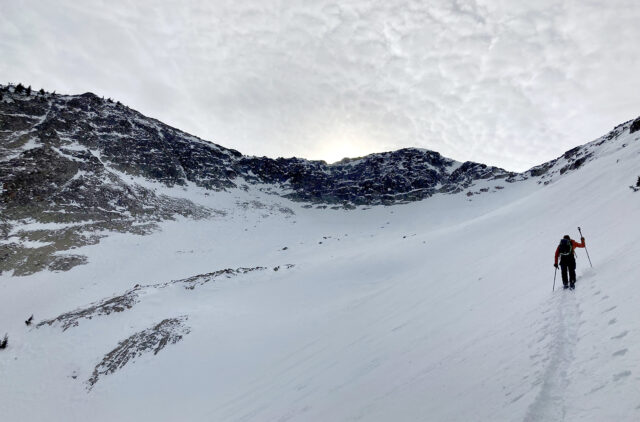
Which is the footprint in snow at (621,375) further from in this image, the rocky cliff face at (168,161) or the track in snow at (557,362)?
the rocky cliff face at (168,161)

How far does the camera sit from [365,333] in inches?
573

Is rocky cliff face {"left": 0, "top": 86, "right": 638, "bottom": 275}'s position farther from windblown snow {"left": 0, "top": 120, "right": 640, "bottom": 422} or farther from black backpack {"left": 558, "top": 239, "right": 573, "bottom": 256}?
black backpack {"left": 558, "top": 239, "right": 573, "bottom": 256}

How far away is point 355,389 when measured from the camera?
30.4ft

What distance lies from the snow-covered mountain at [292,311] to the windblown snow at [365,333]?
73mm

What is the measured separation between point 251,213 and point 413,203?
131 feet

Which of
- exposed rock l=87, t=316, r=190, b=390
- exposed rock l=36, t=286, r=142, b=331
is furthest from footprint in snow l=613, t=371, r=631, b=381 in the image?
exposed rock l=36, t=286, r=142, b=331

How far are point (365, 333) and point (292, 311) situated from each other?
30.1ft

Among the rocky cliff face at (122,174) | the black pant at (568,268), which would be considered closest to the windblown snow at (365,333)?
the black pant at (568,268)

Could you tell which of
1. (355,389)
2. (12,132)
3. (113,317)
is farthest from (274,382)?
(12,132)

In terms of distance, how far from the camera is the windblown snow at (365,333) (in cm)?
621

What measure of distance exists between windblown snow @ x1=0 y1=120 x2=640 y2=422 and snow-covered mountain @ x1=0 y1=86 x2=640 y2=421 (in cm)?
7

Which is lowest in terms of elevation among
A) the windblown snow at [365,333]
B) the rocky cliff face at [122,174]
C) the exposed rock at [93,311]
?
the windblown snow at [365,333]

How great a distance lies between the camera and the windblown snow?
245 inches

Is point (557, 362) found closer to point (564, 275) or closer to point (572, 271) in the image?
point (564, 275)
